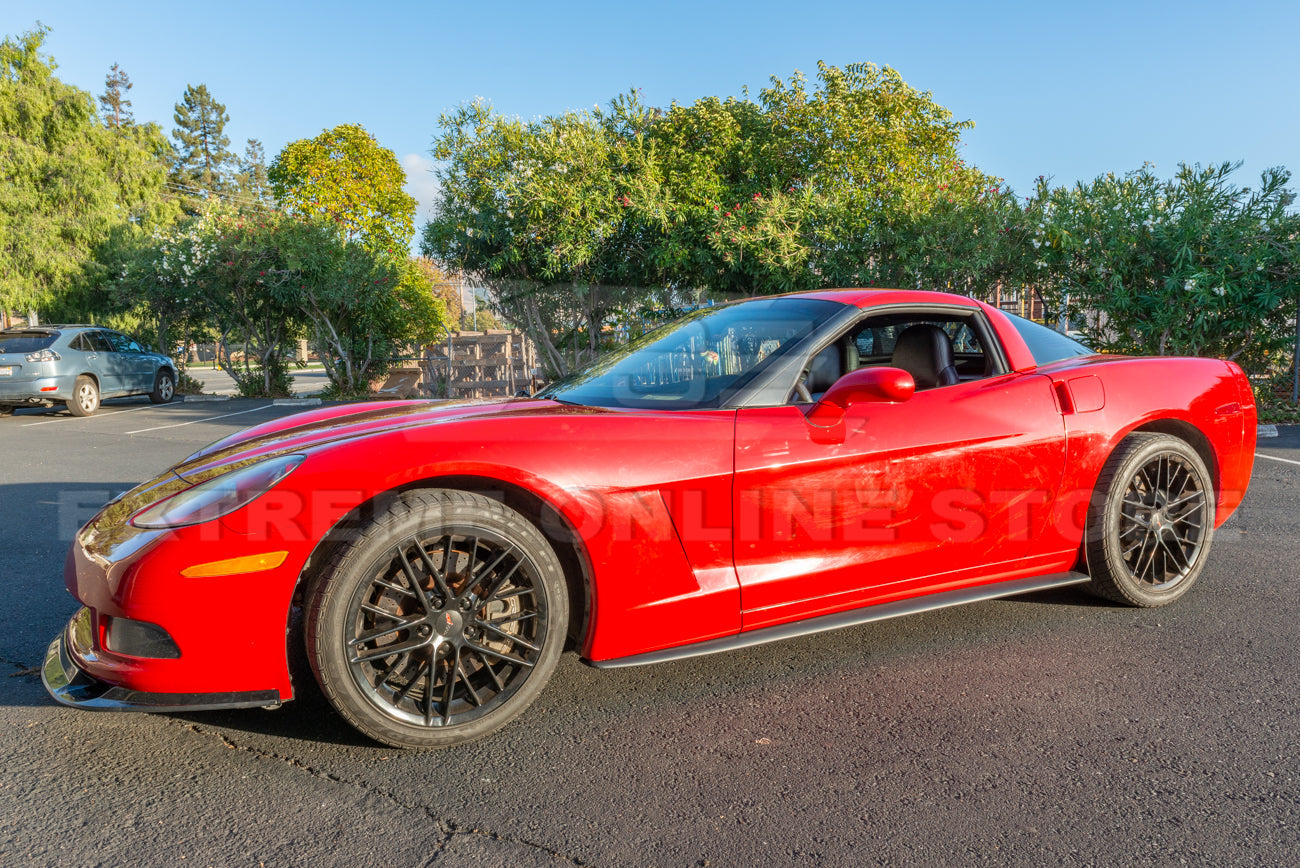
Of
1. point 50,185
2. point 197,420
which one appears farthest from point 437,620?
point 50,185

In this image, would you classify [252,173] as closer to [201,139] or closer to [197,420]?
[201,139]

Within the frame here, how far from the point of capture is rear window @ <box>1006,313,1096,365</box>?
3.62 meters

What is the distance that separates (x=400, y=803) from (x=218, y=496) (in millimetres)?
970

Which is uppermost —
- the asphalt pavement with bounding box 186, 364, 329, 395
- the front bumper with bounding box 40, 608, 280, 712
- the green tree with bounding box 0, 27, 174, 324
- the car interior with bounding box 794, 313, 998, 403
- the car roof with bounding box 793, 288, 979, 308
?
the green tree with bounding box 0, 27, 174, 324

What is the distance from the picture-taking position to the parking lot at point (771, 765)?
208 centimetres

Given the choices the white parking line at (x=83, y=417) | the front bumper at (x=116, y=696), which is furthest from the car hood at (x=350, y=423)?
the white parking line at (x=83, y=417)

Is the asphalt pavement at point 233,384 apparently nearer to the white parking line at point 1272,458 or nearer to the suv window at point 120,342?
the suv window at point 120,342

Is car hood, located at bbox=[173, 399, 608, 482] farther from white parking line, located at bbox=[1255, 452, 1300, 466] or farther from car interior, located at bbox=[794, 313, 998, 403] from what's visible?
white parking line, located at bbox=[1255, 452, 1300, 466]

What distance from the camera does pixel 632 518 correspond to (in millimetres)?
2652

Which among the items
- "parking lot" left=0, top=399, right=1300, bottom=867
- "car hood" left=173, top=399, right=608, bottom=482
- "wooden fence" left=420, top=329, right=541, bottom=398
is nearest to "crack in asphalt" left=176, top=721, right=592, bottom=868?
"parking lot" left=0, top=399, right=1300, bottom=867

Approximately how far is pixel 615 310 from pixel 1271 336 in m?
8.79

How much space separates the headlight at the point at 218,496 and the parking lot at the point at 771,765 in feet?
0.92

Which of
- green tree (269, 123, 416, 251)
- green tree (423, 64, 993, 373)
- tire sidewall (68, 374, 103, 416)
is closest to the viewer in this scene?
green tree (423, 64, 993, 373)

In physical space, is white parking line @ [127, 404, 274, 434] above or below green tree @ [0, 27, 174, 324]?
below
